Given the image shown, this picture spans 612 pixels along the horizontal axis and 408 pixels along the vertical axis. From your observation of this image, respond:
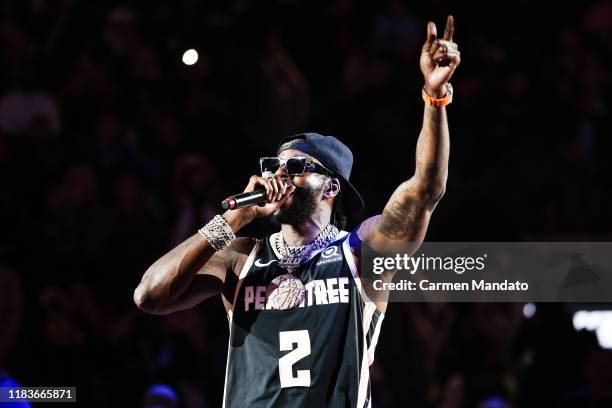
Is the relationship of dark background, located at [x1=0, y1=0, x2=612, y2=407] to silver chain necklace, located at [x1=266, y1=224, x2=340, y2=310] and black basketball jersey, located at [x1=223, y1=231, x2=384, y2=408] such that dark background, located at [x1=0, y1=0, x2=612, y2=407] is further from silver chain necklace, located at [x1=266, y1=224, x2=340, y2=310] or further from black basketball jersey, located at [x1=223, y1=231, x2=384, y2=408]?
black basketball jersey, located at [x1=223, y1=231, x2=384, y2=408]

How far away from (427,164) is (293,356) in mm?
921

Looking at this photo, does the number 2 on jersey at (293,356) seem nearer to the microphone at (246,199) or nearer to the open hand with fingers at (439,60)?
the microphone at (246,199)

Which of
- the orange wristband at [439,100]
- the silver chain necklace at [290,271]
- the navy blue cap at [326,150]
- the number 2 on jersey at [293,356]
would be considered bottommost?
the number 2 on jersey at [293,356]

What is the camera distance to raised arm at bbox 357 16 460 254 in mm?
3785

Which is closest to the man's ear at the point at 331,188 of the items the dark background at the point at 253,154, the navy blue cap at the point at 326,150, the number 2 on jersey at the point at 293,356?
the navy blue cap at the point at 326,150

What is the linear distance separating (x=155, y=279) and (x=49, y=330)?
9.06 ft

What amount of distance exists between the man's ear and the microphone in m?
0.50

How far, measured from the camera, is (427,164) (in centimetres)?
390

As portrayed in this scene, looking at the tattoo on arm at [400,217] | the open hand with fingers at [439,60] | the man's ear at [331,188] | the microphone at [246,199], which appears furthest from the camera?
the man's ear at [331,188]

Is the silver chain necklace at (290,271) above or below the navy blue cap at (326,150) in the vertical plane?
below

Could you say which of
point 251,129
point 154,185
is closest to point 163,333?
point 154,185

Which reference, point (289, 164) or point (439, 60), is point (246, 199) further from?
point (439, 60)

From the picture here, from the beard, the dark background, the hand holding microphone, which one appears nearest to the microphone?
the hand holding microphone

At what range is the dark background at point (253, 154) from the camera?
262 inches
